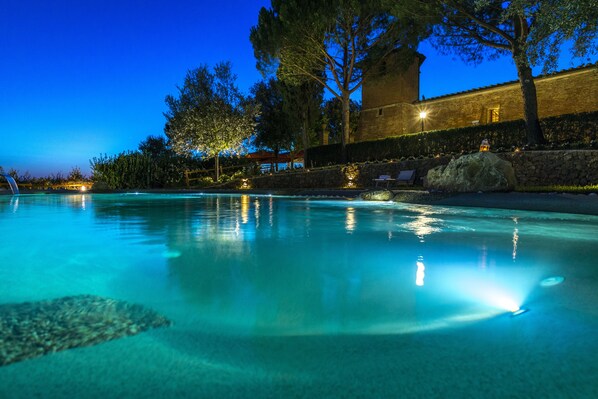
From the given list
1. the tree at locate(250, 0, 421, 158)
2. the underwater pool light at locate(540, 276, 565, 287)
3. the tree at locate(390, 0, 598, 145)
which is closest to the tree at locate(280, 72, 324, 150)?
the tree at locate(250, 0, 421, 158)

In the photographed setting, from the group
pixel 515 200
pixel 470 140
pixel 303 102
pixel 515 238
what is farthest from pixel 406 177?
pixel 303 102

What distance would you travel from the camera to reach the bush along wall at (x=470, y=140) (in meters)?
13.9

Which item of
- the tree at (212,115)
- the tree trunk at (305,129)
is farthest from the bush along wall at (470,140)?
the tree at (212,115)

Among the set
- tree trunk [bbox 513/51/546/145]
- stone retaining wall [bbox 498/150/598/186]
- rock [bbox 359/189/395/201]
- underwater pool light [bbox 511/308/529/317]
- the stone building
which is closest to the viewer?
underwater pool light [bbox 511/308/529/317]

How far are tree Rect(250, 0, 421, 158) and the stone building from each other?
4.86 feet

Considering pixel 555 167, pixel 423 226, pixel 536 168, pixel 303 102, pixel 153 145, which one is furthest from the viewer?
pixel 153 145

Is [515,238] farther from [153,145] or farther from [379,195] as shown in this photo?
[153,145]

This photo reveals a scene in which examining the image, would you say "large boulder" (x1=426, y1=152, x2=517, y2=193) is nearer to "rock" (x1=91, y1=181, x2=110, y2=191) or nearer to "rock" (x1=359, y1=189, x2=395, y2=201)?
"rock" (x1=359, y1=189, x2=395, y2=201)

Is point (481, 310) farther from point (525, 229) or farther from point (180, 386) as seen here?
point (525, 229)

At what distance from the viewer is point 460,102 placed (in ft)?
76.6

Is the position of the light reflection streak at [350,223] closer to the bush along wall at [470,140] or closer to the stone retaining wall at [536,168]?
the stone retaining wall at [536,168]

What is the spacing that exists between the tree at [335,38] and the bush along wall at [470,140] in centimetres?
215

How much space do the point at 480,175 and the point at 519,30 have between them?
27.4ft

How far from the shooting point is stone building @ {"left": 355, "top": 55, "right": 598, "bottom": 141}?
62.4ft
